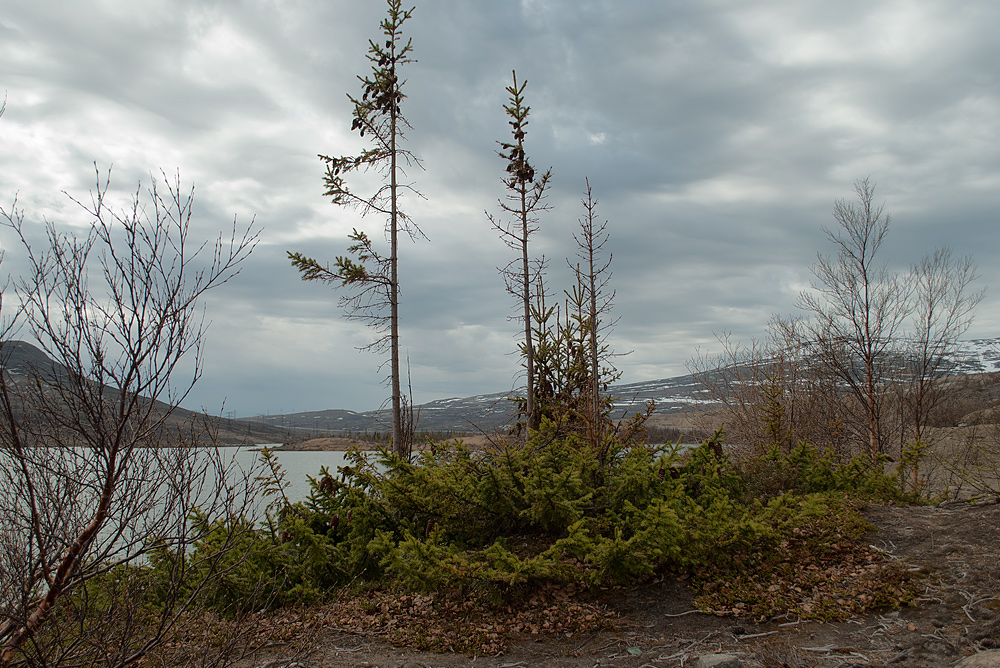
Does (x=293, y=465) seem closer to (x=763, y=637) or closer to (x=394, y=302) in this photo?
(x=394, y=302)

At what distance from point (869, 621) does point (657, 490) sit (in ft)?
7.12

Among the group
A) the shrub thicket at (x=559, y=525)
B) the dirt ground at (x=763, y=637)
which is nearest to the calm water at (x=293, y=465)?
the shrub thicket at (x=559, y=525)

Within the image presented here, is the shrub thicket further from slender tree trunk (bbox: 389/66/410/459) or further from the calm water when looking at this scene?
slender tree trunk (bbox: 389/66/410/459)

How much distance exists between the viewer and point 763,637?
4.74m

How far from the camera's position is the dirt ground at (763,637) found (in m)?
4.32

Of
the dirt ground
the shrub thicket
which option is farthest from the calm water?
the dirt ground

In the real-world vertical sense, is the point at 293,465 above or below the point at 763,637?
below

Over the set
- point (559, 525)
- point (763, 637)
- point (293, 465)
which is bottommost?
point (293, 465)

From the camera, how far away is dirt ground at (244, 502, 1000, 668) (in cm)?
432

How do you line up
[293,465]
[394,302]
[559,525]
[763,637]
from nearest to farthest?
1. [763,637]
2. [559,525]
3. [394,302]
4. [293,465]

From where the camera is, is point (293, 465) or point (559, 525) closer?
point (559, 525)

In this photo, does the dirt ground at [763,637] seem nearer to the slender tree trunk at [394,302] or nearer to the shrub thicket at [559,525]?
the shrub thicket at [559,525]

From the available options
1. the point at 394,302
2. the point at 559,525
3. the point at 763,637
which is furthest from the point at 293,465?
the point at 763,637

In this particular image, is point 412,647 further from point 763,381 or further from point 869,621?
point 763,381
